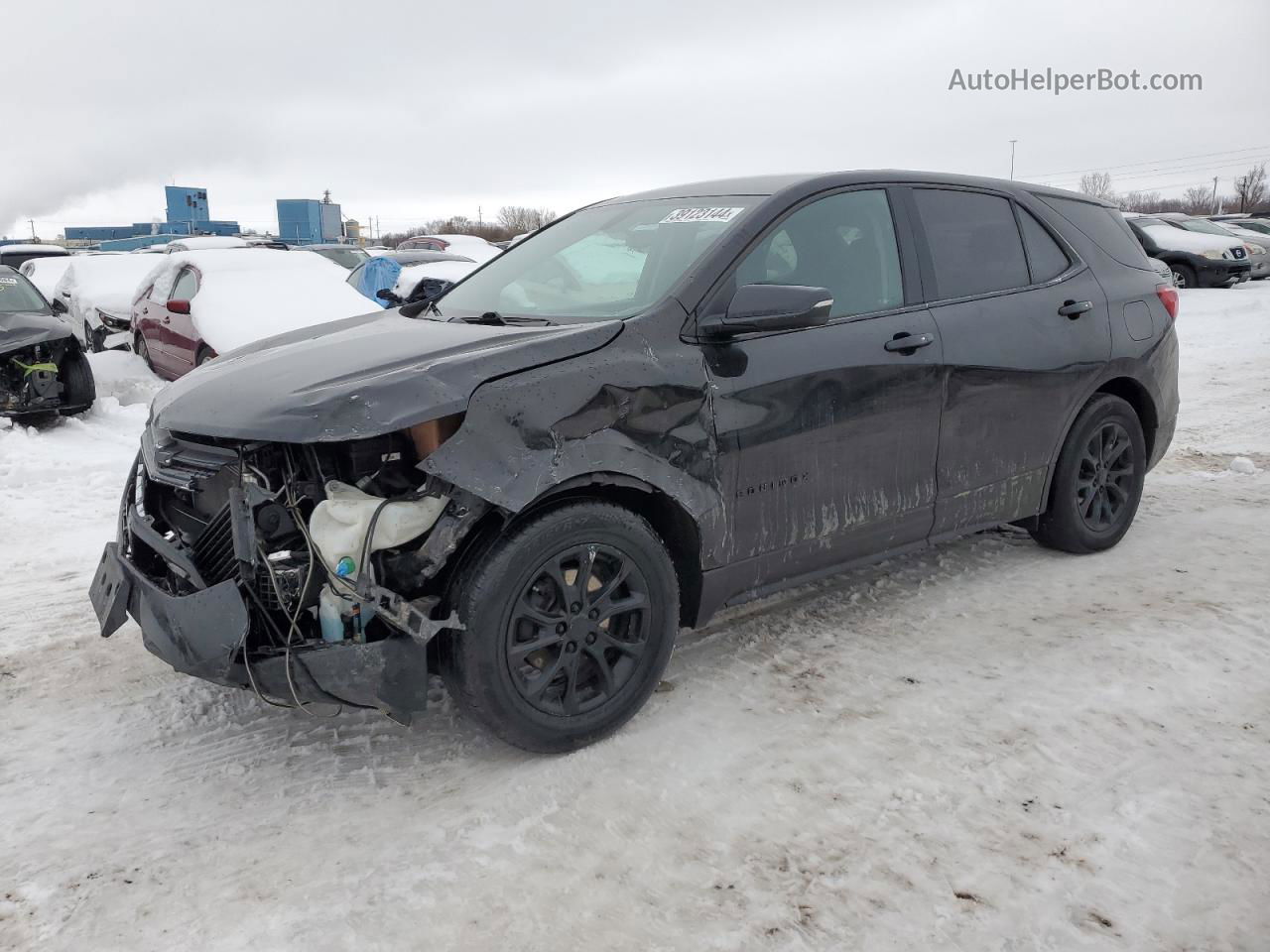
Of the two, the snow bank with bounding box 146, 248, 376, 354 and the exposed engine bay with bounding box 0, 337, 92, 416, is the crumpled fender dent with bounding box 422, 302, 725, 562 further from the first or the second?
the exposed engine bay with bounding box 0, 337, 92, 416

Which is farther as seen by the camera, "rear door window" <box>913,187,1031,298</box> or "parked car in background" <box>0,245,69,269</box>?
"parked car in background" <box>0,245,69,269</box>

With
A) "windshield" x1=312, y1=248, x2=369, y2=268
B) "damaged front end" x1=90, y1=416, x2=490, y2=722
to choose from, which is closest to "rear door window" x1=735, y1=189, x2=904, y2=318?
"damaged front end" x1=90, y1=416, x2=490, y2=722

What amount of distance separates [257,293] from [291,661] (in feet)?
25.8

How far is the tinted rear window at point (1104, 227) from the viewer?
4773 mm

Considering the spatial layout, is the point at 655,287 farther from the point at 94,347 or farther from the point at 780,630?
the point at 94,347

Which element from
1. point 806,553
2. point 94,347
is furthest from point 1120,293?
point 94,347

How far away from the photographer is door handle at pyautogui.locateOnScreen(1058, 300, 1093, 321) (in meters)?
4.47

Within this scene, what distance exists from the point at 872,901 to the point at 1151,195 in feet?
346

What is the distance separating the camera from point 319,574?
285 cm

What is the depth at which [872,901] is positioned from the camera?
2.44m

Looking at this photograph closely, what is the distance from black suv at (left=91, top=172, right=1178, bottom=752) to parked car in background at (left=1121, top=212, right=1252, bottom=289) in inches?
660

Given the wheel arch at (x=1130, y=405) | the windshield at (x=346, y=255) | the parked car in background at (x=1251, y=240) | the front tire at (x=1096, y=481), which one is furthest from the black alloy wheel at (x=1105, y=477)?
the parked car in background at (x=1251, y=240)

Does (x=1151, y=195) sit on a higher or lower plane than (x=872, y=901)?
higher

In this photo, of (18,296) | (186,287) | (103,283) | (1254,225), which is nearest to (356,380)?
(18,296)
